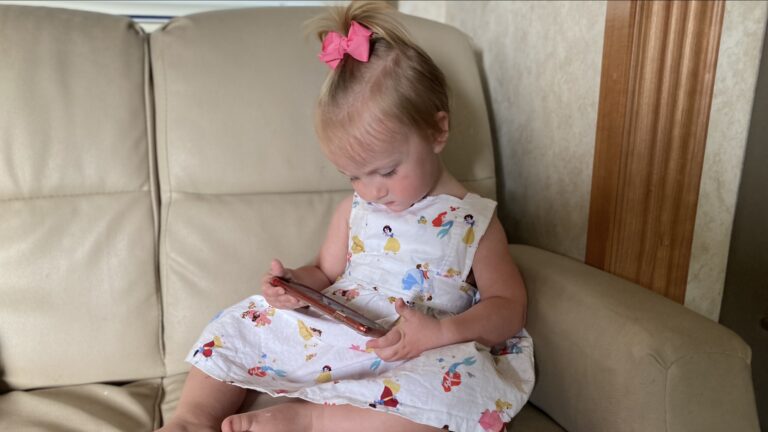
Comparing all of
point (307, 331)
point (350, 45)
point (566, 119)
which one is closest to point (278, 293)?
point (307, 331)

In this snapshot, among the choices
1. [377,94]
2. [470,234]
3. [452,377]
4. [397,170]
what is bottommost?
[452,377]

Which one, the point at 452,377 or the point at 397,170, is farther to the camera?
the point at 397,170

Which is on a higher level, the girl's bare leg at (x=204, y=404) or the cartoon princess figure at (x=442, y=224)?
the cartoon princess figure at (x=442, y=224)

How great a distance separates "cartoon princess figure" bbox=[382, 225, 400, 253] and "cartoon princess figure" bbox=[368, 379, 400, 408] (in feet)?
0.93

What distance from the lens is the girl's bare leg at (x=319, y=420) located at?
769 millimetres

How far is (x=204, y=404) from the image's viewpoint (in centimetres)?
87

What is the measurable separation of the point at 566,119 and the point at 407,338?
613mm

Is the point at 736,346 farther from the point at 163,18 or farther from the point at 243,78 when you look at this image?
the point at 163,18

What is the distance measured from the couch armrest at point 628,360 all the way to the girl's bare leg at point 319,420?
244 mm

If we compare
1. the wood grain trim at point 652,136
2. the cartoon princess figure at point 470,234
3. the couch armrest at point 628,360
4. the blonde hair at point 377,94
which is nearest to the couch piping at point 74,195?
the blonde hair at point 377,94

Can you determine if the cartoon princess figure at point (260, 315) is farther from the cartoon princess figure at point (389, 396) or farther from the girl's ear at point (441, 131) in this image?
the girl's ear at point (441, 131)

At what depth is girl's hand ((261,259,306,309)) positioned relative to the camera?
91 centimetres

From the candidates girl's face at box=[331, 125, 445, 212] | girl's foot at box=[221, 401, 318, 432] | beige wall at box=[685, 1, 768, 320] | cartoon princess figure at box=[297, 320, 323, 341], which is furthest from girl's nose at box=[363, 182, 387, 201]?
beige wall at box=[685, 1, 768, 320]

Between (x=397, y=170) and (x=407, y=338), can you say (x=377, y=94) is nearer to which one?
(x=397, y=170)
